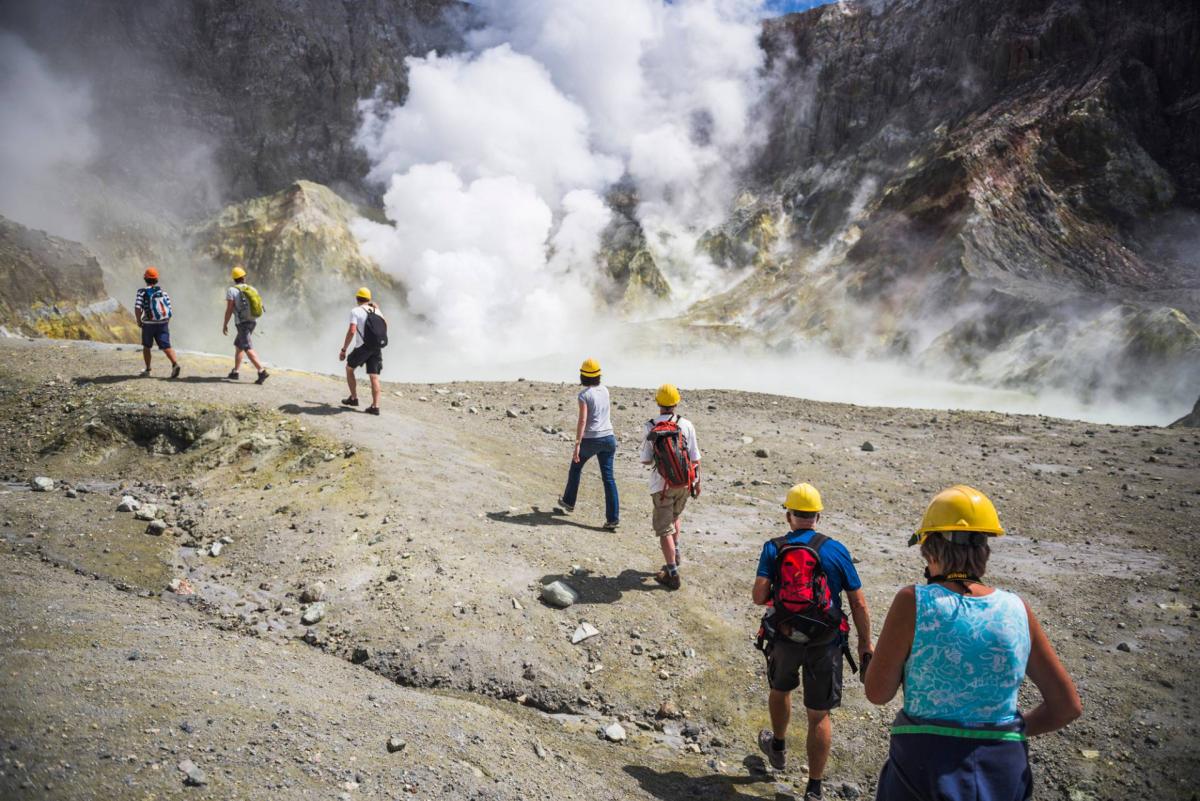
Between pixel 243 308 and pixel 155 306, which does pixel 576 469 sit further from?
pixel 155 306

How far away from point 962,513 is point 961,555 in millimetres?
127

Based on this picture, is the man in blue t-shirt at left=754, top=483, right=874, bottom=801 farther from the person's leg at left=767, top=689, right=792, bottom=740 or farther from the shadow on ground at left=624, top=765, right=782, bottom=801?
the shadow on ground at left=624, top=765, right=782, bottom=801

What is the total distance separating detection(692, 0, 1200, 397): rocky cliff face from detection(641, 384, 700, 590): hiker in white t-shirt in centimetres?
2014

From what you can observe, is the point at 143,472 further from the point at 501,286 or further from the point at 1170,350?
the point at 501,286

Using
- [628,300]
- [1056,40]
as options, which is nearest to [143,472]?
[628,300]

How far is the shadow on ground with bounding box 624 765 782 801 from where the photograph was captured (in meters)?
3.73

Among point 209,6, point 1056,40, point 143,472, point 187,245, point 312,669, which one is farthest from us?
point 209,6

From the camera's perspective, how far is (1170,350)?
65.3ft

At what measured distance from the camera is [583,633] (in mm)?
5027

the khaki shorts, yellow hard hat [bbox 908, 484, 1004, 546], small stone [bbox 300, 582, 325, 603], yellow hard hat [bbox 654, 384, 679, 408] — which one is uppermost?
yellow hard hat [bbox 654, 384, 679, 408]

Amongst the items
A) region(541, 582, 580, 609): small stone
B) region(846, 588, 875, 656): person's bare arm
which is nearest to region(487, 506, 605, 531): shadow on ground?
region(541, 582, 580, 609): small stone

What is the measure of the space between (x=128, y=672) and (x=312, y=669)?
988 millimetres

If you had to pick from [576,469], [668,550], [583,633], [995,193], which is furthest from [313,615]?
[995,193]

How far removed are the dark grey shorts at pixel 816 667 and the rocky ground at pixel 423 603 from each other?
73cm
